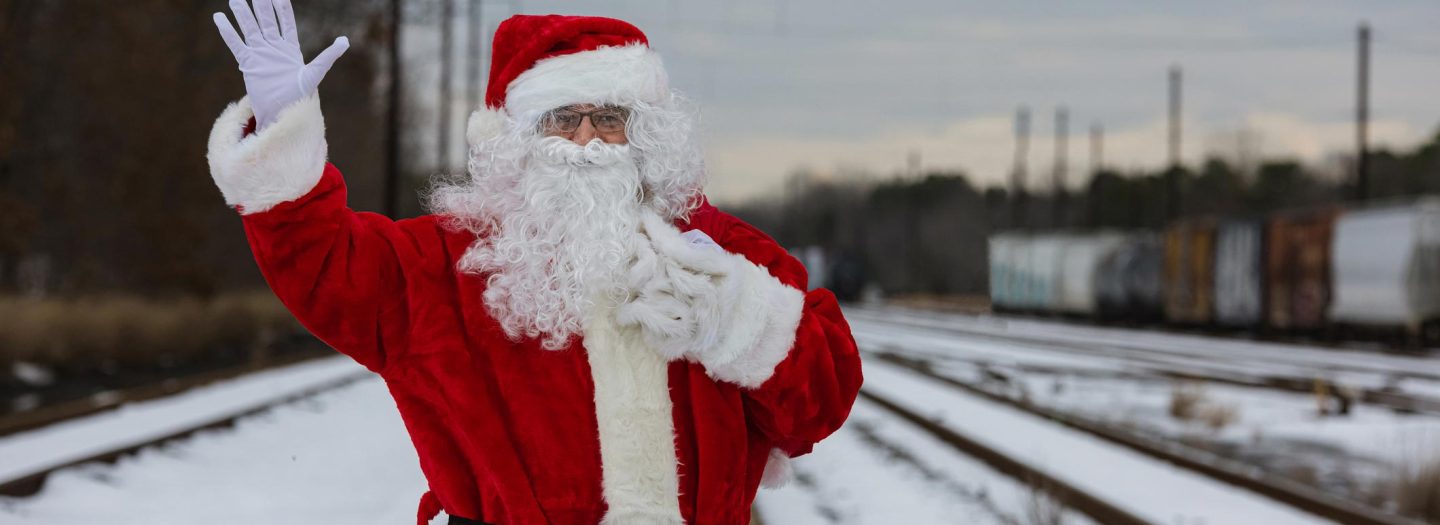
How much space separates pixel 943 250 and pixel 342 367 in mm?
36042

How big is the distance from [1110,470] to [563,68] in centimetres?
755

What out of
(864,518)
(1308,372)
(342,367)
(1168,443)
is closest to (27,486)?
(864,518)

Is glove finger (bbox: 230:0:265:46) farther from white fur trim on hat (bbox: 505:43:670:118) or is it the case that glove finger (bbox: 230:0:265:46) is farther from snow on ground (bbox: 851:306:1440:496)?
snow on ground (bbox: 851:306:1440:496)

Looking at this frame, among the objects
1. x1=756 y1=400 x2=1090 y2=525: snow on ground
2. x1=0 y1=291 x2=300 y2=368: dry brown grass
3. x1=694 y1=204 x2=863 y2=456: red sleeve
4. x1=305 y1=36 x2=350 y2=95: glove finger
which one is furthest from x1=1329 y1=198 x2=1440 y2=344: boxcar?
x1=305 y1=36 x2=350 y2=95: glove finger

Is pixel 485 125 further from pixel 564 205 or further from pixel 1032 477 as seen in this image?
pixel 1032 477

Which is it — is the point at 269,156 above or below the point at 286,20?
below

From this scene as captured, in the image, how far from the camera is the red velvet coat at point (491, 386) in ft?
7.87

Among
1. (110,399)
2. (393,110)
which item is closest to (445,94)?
(393,110)

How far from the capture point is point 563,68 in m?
2.75

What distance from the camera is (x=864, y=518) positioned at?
25.3ft

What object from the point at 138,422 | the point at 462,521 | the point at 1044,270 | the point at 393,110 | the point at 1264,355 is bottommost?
the point at 1264,355

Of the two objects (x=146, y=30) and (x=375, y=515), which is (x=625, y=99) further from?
(x=146, y=30)

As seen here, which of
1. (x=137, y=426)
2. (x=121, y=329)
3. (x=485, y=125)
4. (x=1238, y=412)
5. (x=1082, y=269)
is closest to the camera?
(x=485, y=125)

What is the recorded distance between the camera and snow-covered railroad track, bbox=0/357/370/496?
869cm
